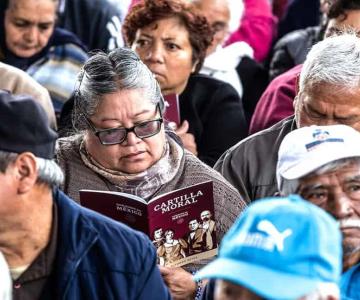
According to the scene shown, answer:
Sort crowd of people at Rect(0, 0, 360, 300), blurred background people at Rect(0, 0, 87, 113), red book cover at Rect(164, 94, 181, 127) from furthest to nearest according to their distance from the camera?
blurred background people at Rect(0, 0, 87, 113), red book cover at Rect(164, 94, 181, 127), crowd of people at Rect(0, 0, 360, 300)

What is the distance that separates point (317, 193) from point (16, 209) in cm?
87

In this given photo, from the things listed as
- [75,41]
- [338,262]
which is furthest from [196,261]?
[75,41]

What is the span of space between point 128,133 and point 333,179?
3.47 ft

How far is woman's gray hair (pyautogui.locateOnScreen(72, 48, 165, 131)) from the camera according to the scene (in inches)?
161

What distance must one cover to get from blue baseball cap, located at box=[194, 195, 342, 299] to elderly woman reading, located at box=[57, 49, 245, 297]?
4.99 ft

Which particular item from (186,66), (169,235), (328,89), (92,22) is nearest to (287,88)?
(186,66)

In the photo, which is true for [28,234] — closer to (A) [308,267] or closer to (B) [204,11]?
(A) [308,267]

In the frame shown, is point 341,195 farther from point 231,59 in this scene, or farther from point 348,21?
point 231,59

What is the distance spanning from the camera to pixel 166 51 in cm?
529

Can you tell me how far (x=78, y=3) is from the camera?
21.9 feet

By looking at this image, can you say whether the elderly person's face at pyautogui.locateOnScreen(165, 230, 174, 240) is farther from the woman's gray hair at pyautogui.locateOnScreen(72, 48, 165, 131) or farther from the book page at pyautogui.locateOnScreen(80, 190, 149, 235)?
the woman's gray hair at pyautogui.locateOnScreen(72, 48, 165, 131)

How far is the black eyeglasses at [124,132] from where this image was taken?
13.3ft

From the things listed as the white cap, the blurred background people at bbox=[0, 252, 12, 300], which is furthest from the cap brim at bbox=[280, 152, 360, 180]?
the blurred background people at bbox=[0, 252, 12, 300]

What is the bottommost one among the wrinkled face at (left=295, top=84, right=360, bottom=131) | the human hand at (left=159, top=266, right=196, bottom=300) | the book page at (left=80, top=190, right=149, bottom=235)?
the human hand at (left=159, top=266, right=196, bottom=300)
